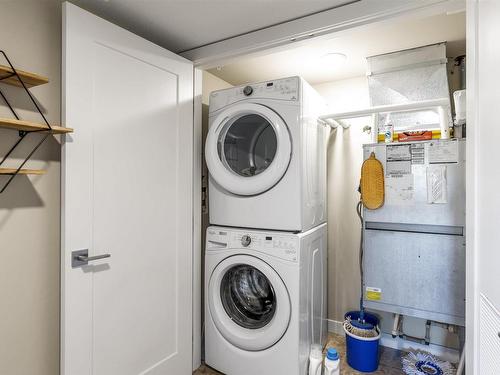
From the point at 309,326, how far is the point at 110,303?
3.95ft

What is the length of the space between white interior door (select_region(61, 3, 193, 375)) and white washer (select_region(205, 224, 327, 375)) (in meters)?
0.19

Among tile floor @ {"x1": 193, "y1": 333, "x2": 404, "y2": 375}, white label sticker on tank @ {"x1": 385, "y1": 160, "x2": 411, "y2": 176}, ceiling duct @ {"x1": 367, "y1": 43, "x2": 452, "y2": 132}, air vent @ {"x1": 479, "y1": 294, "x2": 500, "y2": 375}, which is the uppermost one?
ceiling duct @ {"x1": 367, "y1": 43, "x2": 452, "y2": 132}

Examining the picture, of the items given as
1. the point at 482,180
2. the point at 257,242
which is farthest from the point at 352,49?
the point at 257,242

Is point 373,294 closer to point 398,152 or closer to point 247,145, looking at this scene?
point 398,152

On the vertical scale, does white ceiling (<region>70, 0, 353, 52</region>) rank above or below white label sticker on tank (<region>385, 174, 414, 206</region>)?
above

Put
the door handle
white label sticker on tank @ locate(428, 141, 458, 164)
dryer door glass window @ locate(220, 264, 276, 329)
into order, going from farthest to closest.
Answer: dryer door glass window @ locate(220, 264, 276, 329)
white label sticker on tank @ locate(428, 141, 458, 164)
the door handle

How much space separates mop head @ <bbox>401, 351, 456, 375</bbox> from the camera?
1761 mm

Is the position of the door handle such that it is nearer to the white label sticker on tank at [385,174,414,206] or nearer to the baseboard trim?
the white label sticker on tank at [385,174,414,206]

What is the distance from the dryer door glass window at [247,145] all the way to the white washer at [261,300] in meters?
0.44

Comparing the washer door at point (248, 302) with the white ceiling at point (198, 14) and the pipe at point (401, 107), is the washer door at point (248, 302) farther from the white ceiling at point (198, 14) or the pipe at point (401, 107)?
the white ceiling at point (198, 14)

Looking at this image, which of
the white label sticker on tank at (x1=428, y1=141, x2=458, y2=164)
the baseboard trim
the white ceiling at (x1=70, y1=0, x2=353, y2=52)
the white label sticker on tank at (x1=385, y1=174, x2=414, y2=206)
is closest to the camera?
the white ceiling at (x1=70, y1=0, x2=353, y2=52)

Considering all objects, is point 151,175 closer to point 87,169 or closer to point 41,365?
point 87,169

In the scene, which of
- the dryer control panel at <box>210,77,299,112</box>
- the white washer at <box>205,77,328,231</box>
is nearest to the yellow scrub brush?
the white washer at <box>205,77,328,231</box>

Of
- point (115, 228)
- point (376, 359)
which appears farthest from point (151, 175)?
point (376, 359)
